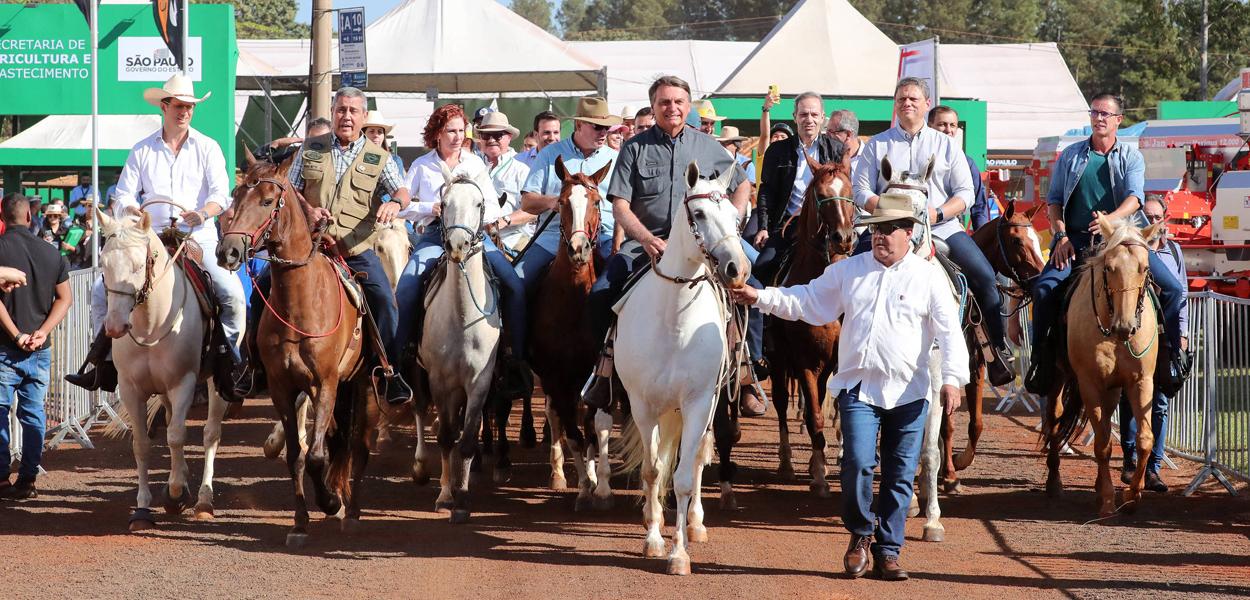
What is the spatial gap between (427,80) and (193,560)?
61.8 feet

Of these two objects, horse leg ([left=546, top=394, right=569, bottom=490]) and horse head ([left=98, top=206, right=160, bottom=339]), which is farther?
horse leg ([left=546, top=394, right=569, bottom=490])

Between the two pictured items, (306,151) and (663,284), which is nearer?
(663,284)

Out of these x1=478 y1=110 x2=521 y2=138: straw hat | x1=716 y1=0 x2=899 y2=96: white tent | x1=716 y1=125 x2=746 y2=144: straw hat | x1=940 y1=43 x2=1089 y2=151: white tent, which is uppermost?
x1=940 y1=43 x2=1089 y2=151: white tent

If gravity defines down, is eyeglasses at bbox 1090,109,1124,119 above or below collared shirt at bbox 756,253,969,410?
above

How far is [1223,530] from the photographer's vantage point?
29.1ft

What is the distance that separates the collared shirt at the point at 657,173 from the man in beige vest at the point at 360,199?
1.64 m

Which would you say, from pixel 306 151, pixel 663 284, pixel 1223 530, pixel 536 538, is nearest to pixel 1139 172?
pixel 1223 530

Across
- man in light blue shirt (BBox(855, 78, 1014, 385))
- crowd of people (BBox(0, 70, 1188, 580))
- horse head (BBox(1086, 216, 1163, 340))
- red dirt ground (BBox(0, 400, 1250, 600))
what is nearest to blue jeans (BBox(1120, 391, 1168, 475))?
crowd of people (BBox(0, 70, 1188, 580))

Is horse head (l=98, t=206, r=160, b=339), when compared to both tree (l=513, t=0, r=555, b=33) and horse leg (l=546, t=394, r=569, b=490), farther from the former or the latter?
tree (l=513, t=0, r=555, b=33)

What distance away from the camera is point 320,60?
1617 cm

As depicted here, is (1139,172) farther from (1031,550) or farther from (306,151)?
(306,151)

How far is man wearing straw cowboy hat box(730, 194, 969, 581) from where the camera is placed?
7.36 meters

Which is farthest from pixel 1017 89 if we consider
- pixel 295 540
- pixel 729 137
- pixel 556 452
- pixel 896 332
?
pixel 295 540

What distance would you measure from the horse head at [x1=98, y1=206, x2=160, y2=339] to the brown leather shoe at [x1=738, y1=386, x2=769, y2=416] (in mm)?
3845
